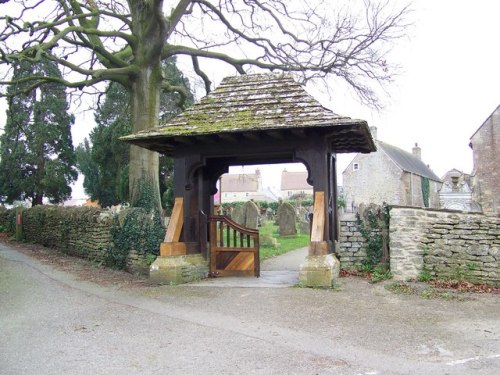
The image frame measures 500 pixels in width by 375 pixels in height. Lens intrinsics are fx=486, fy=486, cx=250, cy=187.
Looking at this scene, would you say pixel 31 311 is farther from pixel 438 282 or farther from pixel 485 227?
pixel 485 227

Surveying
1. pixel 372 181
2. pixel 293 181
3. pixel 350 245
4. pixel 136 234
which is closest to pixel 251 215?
pixel 136 234

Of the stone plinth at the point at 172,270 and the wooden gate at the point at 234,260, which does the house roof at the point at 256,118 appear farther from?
the stone plinth at the point at 172,270

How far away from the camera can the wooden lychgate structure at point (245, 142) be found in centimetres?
924

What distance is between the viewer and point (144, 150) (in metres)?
13.4

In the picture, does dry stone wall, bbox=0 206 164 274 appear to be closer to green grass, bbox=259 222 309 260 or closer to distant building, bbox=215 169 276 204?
green grass, bbox=259 222 309 260

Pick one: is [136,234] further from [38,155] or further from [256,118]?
[38,155]

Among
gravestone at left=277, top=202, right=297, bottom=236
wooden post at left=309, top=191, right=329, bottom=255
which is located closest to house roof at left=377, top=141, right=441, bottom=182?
gravestone at left=277, top=202, right=297, bottom=236

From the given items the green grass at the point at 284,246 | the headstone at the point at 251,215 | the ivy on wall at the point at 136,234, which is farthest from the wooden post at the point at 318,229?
the headstone at the point at 251,215

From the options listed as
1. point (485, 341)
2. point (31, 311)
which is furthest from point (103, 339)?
point (485, 341)

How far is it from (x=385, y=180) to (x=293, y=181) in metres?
55.2

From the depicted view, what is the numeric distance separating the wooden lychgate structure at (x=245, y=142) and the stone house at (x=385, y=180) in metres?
34.6

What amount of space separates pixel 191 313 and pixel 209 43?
A: 10489mm

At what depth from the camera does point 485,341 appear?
5828mm

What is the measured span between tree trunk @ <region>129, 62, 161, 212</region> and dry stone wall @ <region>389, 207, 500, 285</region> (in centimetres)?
625
